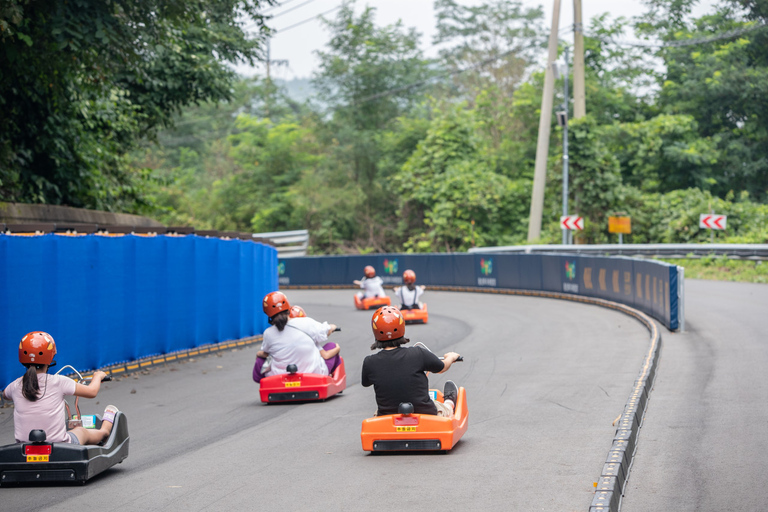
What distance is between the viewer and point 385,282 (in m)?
38.1

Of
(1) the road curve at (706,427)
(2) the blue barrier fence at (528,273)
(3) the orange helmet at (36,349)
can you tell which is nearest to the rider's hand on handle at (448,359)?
(1) the road curve at (706,427)

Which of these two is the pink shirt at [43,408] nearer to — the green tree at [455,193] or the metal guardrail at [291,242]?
the green tree at [455,193]

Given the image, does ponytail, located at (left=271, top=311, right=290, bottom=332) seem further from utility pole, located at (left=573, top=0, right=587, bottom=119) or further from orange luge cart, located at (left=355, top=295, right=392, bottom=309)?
utility pole, located at (left=573, top=0, right=587, bottom=119)

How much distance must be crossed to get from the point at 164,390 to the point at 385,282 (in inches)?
992

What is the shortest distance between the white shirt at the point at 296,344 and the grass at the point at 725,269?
→ 21.0m

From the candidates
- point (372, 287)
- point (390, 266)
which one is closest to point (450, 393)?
point (372, 287)

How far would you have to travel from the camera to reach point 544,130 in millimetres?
36219

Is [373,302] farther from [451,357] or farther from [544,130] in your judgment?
[451,357]

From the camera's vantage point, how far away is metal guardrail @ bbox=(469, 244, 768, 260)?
30586 millimetres

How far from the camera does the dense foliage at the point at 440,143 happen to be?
997 inches

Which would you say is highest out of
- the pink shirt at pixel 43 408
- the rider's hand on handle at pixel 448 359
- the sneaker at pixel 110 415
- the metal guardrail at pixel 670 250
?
the metal guardrail at pixel 670 250

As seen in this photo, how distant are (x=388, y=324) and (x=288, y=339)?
3.55 m

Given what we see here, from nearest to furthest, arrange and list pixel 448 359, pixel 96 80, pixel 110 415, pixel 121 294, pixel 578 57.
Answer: pixel 110 415 < pixel 448 359 < pixel 121 294 < pixel 96 80 < pixel 578 57

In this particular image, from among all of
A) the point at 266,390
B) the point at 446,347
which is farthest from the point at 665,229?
the point at 266,390
